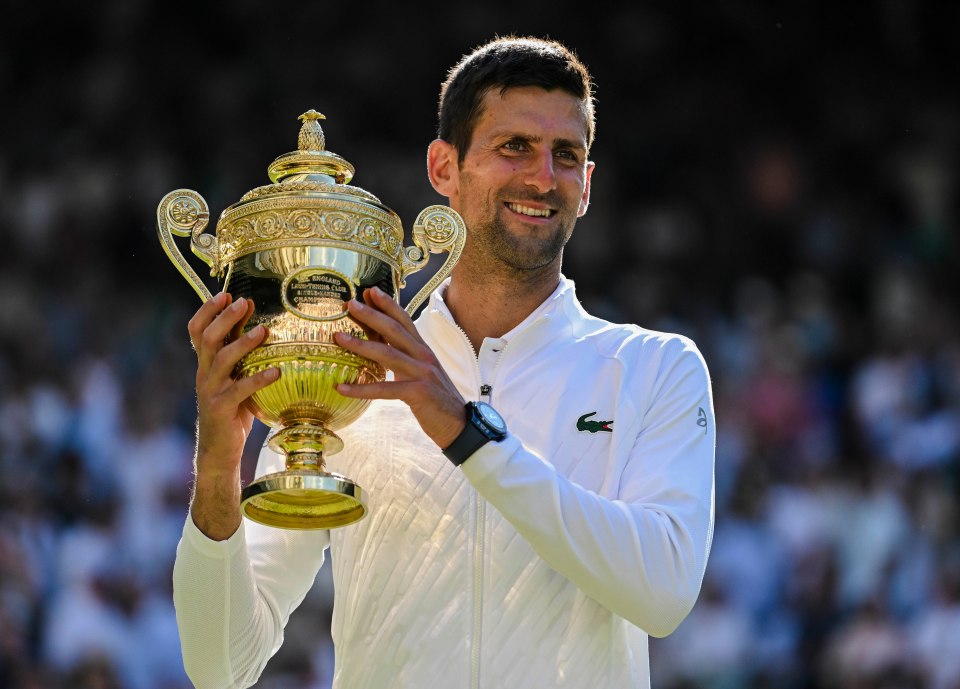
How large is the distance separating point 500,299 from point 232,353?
915 millimetres

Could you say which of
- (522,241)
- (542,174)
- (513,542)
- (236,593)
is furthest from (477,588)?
(542,174)

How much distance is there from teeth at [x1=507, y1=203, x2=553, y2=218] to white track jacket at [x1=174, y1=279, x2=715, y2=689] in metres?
0.22

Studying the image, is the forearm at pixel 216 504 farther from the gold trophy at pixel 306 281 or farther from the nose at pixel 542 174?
the nose at pixel 542 174

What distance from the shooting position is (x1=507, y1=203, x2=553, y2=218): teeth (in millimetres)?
3572

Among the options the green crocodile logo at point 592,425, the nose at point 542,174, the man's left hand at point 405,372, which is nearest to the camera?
the man's left hand at point 405,372

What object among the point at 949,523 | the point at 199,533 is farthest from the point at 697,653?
the point at 199,533

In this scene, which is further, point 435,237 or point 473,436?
point 435,237

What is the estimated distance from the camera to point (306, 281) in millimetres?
3006

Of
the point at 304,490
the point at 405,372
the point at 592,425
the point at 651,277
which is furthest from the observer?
the point at 651,277

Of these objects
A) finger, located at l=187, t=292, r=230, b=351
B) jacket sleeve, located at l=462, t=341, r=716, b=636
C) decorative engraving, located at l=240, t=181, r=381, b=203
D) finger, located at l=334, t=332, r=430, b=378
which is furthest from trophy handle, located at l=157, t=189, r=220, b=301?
jacket sleeve, located at l=462, t=341, r=716, b=636

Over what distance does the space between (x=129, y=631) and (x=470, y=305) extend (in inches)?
180

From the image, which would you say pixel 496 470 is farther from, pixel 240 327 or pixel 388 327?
pixel 240 327

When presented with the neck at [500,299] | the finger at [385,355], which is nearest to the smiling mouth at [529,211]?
the neck at [500,299]

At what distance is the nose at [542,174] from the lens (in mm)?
3523
